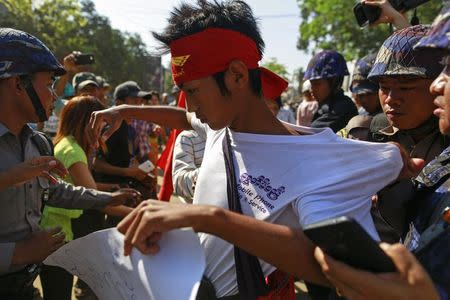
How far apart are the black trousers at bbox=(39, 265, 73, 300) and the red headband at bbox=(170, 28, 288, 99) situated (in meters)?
1.80

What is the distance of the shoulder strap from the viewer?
7.05 ft

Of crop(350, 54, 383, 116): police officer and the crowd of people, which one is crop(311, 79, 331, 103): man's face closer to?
crop(350, 54, 383, 116): police officer

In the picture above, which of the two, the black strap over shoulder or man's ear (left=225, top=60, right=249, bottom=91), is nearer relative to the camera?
the black strap over shoulder

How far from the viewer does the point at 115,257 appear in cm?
128

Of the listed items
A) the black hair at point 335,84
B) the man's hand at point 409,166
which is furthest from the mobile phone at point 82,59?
the man's hand at point 409,166

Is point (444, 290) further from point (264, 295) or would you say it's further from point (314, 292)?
point (314, 292)

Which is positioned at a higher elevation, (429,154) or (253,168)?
(253,168)

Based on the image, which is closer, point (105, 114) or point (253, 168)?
point (253, 168)

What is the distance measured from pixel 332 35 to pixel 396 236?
24.6 m

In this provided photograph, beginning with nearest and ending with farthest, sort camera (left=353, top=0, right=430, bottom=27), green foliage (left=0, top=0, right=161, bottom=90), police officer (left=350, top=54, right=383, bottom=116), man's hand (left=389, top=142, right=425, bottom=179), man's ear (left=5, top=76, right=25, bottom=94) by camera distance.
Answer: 1. man's hand (left=389, top=142, right=425, bottom=179)
2. man's ear (left=5, top=76, right=25, bottom=94)
3. camera (left=353, top=0, right=430, bottom=27)
4. police officer (left=350, top=54, right=383, bottom=116)
5. green foliage (left=0, top=0, right=161, bottom=90)

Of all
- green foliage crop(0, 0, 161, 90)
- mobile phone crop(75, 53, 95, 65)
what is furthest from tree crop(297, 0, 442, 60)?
mobile phone crop(75, 53, 95, 65)

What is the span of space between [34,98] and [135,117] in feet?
1.68

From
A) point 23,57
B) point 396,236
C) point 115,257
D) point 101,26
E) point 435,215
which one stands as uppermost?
point 23,57

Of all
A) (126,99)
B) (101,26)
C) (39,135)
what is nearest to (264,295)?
(39,135)
